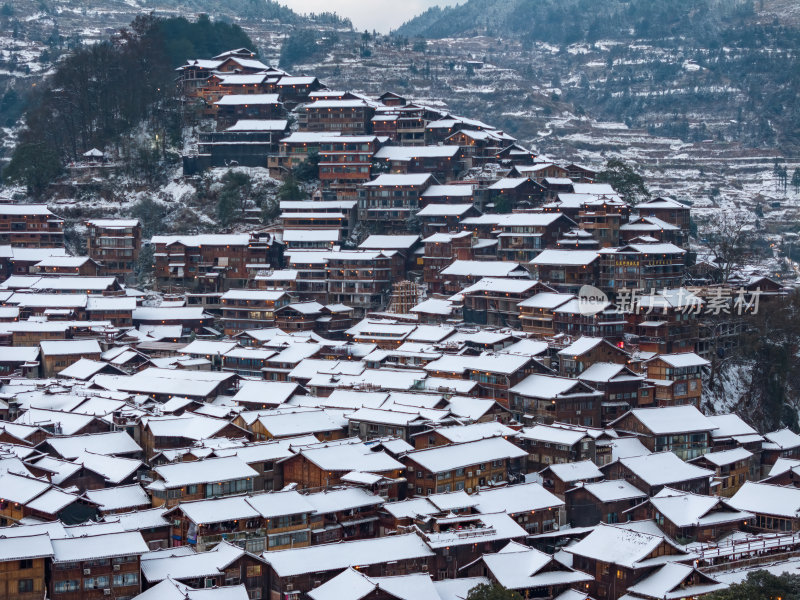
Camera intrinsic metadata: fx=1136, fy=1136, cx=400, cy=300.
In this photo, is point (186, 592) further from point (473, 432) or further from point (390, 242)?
point (390, 242)

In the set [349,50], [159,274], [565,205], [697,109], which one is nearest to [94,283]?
[159,274]

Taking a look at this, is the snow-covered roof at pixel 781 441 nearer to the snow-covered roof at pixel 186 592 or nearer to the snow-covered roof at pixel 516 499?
the snow-covered roof at pixel 516 499

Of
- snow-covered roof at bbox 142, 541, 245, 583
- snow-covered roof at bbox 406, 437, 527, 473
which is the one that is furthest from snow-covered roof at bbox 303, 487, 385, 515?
snow-covered roof at bbox 142, 541, 245, 583

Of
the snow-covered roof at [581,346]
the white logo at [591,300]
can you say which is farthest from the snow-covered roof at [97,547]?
the white logo at [591,300]

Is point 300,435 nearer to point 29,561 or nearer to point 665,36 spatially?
point 29,561

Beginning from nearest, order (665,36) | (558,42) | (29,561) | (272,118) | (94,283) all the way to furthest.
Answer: (29,561) → (94,283) → (272,118) → (665,36) → (558,42)

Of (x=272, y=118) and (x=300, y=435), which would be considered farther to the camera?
(x=272, y=118)

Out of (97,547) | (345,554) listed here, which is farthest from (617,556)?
(97,547)

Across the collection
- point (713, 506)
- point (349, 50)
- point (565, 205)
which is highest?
point (349, 50)
